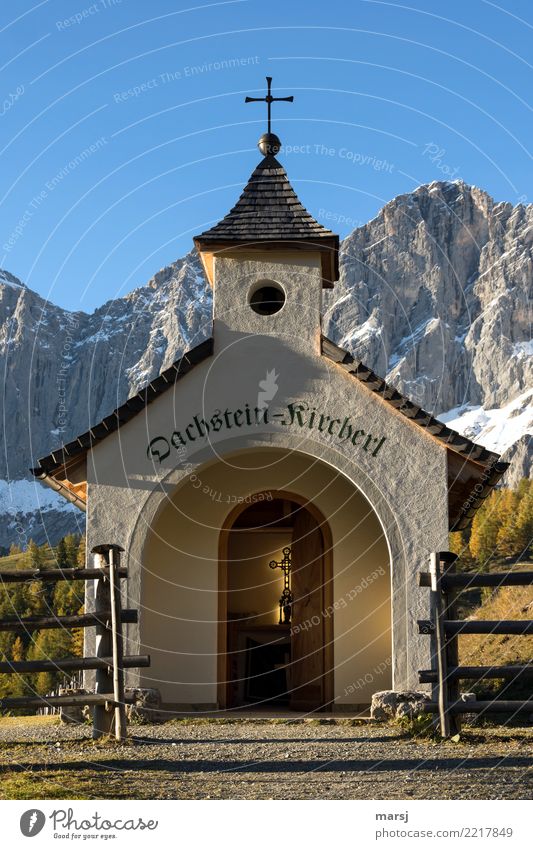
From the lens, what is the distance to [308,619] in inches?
656

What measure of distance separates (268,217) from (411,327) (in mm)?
145595

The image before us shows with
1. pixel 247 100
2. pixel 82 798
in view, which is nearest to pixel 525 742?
pixel 82 798

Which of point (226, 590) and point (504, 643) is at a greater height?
point (226, 590)

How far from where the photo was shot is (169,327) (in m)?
117

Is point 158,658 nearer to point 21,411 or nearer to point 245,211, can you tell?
point 245,211

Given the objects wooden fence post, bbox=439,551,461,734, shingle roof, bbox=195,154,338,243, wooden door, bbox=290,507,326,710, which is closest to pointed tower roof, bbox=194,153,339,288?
shingle roof, bbox=195,154,338,243

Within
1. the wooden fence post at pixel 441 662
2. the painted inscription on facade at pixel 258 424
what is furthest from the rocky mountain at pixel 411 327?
the wooden fence post at pixel 441 662

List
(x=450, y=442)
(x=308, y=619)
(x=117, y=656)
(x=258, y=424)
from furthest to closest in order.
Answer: (x=308, y=619)
(x=258, y=424)
(x=450, y=442)
(x=117, y=656)

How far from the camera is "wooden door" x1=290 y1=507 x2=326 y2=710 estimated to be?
16.4m

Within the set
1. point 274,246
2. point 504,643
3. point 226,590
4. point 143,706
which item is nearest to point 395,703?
point 143,706

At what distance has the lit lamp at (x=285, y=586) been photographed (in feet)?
62.5

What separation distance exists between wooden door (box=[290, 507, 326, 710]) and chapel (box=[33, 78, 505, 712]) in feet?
0.08

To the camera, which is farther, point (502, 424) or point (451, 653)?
point (502, 424)

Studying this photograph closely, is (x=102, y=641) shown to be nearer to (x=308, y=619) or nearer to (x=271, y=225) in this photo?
(x=308, y=619)
